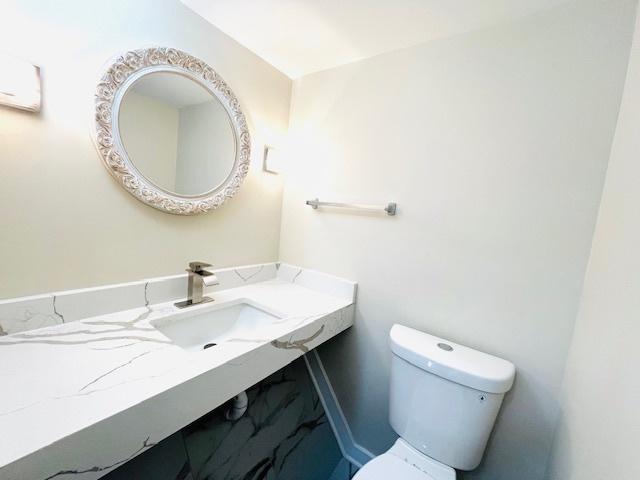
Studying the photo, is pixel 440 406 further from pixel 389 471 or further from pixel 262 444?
pixel 262 444

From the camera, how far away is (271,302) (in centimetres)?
128

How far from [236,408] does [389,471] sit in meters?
0.61

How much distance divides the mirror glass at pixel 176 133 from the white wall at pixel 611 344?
1.41 metres

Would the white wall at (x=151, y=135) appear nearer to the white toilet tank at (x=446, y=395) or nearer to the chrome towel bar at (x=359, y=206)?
the chrome towel bar at (x=359, y=206)

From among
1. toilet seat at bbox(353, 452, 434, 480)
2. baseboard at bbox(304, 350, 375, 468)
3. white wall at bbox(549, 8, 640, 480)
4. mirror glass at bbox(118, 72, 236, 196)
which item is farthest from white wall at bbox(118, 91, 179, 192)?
white wall at bbox(549, 8, 640, 480)

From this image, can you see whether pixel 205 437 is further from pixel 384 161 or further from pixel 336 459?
pixel 384 161

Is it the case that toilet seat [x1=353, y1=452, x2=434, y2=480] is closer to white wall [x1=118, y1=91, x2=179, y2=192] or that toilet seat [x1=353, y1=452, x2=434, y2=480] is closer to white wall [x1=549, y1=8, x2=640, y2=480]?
white wall [x1=549, y1=8, x2=640, y2=480]

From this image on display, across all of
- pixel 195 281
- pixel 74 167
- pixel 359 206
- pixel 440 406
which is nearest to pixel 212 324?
pixel 195 281

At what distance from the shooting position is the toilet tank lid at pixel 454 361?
0.90 m

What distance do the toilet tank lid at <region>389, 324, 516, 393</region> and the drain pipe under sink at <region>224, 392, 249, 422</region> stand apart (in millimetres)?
648

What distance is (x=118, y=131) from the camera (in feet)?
3.08

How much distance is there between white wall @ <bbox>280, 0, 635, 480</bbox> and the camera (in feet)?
2.85

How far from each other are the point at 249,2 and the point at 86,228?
41.5 inches

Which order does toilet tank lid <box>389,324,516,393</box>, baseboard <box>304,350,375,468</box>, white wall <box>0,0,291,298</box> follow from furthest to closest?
baseboard <box>304,350,375,468</box> < toilet tank lid <box>389,324,516,393</box> < white wall <box>0,0,291,298</box>
